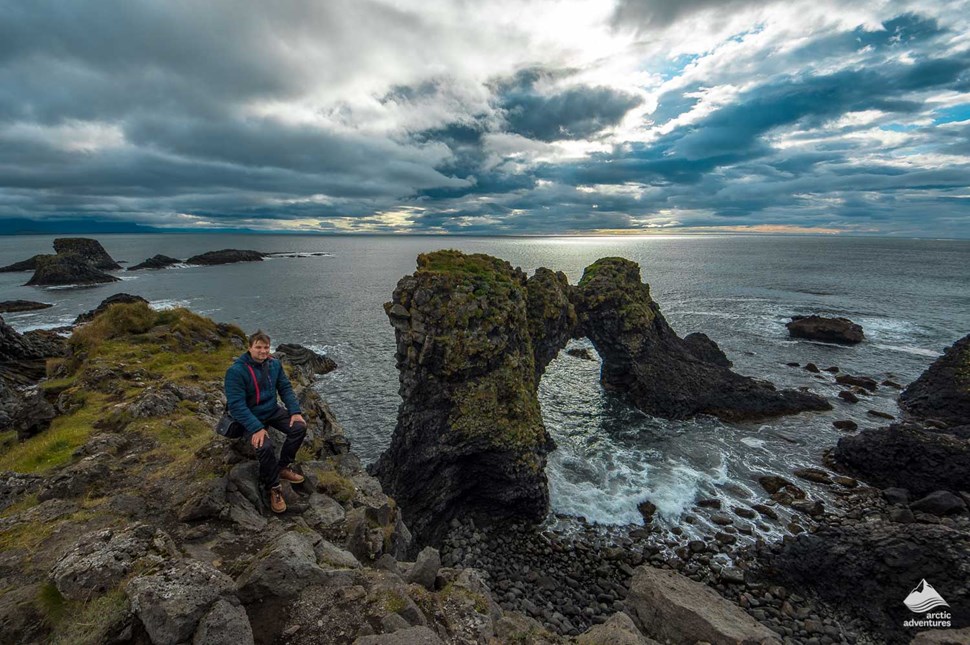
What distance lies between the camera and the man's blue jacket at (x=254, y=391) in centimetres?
A: 950

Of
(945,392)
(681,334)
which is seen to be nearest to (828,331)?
(681,334)

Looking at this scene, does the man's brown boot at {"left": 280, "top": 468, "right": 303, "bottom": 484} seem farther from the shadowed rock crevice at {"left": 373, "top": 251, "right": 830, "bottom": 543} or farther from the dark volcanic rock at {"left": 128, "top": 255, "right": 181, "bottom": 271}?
the dark volcanic rock at {"left": 128, "top": 255, "right": 181, "bottom": 271}

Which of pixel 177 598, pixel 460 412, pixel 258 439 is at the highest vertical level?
pixel 258 439

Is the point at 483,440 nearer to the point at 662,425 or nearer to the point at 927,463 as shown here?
the point at 662,425

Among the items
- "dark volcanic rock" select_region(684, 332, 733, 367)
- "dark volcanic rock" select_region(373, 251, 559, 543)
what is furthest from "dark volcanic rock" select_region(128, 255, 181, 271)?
"dark volcanic rock" select_region(684, 332, 733, 367)

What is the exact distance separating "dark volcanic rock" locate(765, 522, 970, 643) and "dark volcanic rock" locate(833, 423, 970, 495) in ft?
27.0

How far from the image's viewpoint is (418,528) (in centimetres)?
2270

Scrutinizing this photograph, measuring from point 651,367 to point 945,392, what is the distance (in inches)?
902

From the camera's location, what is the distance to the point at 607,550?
20.9 m

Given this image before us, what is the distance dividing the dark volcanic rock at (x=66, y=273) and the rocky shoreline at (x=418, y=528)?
111166mm

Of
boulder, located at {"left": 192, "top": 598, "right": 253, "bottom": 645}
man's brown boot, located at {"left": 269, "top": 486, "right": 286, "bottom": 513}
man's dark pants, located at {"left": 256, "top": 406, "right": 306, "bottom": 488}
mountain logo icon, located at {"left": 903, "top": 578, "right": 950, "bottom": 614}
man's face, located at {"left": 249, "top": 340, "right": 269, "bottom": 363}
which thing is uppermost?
man's face, located at {"left": 249, "top": 340, "right": 269, "bottom": 363}

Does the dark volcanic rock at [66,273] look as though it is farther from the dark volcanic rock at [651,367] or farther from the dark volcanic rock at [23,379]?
the dark volcanic rock at [651,367]

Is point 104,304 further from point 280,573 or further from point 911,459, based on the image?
point 911,459

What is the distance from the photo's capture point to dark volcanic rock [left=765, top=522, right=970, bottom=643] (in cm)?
1617
